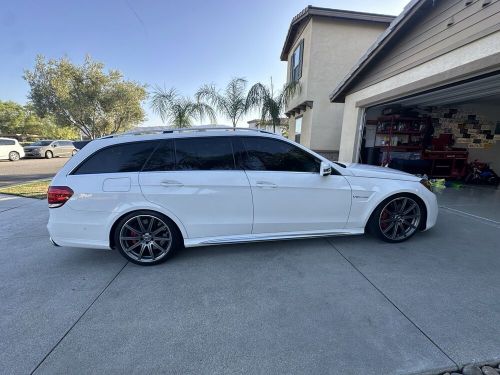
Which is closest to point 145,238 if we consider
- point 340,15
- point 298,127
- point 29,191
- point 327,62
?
point 29,191

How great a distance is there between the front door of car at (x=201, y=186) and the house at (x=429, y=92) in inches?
178

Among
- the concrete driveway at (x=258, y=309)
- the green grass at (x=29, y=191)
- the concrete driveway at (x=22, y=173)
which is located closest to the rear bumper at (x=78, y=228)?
the concrete driveway at (x=258, y=309)

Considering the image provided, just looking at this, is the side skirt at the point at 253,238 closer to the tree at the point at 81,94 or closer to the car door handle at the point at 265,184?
the car door handle at the point at 265,184

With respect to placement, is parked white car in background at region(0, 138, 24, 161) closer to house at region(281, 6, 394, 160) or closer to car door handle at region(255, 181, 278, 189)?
house at region(281, 6, 394, 160)

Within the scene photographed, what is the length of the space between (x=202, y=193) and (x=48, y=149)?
23.9m

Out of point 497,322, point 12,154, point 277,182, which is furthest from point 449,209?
point 12,154

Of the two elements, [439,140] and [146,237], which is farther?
[439,140]

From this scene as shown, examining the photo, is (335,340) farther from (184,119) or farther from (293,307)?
(184,119)

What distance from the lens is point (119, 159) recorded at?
2971 millimetres

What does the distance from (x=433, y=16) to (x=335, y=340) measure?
6.59 meters

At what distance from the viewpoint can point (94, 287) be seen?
267 cm

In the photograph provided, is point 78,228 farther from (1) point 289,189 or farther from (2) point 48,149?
(2) point 48,149

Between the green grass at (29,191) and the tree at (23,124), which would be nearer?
the green grass at (29,191)

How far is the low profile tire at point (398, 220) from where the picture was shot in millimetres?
3512
